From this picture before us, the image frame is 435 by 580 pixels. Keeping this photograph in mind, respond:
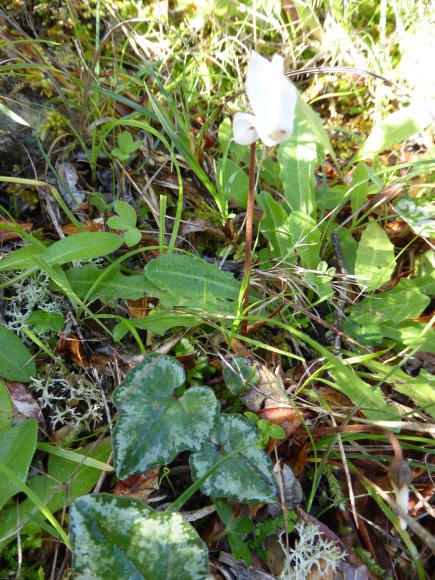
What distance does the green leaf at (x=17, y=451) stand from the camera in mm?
1154

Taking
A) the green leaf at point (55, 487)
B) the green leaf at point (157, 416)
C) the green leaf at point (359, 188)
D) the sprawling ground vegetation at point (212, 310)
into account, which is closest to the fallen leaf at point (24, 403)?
the sprawling ground vegetation at point (212, 310)

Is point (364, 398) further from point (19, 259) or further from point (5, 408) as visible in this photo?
point (19, 259)

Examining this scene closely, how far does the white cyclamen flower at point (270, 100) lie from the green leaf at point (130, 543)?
0.88m

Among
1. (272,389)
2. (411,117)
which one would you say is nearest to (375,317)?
(272,389)

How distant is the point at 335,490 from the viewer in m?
1.32

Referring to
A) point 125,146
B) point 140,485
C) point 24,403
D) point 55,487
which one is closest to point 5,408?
point 24,403

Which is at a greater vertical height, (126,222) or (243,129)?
(243,129)

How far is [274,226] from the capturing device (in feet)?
5.53

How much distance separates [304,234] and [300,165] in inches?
11.4

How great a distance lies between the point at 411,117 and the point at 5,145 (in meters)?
1.54

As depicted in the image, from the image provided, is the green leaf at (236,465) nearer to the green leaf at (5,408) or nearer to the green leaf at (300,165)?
the green leaf at (5,408)

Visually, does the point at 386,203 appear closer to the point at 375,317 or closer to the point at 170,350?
the point at 375,317

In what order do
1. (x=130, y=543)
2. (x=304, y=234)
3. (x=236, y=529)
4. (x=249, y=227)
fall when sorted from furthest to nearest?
(x=304, y=234) < (x=249, y=227) < (x=236, y=529) < (x=130, y=543)

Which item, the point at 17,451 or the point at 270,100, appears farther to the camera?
the point at 17,451
